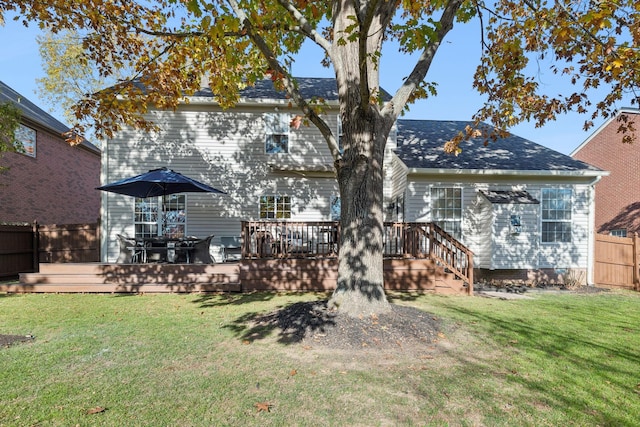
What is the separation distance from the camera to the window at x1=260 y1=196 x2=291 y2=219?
472 inches

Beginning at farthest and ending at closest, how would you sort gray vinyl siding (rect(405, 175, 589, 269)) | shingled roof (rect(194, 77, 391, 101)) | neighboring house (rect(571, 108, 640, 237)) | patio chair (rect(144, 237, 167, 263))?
neighboring house (rect(571, 108, 640, 237))
shingled roof (rect(194, 77, 391, 101))
gray vinyl siding (rect(405, 175, 589, 269))
patio chair (rect(144, 237, 167, 263))

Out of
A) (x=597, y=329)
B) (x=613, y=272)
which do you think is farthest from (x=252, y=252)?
(x=613, y=272)

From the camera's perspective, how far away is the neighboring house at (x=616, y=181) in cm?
1636

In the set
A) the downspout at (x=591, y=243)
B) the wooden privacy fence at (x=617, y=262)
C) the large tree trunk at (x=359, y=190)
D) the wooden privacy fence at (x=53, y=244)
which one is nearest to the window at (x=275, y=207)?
the wooden privacy fence at (x=53, y=244)

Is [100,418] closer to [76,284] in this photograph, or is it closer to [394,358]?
[394,358]

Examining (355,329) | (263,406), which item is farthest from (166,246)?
(263,406)

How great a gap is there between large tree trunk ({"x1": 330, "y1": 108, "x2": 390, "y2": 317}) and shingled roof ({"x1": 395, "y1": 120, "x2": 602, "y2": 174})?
555 centimetres

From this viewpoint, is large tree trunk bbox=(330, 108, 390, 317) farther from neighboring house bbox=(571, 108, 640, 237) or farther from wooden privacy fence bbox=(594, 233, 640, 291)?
neighboring house bbox=(571, 108, 640, 237)

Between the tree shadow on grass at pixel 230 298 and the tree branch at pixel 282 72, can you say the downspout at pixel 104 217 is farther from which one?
the tree branch at pixel 282 72

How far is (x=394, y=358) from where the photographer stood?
4.25 meters

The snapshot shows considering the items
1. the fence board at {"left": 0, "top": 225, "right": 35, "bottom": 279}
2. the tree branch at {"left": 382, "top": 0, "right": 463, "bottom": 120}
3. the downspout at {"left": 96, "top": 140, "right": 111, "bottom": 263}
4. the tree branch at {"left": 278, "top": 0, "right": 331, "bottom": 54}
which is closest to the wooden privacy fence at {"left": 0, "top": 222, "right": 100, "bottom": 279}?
the fence board at {"left": 0, "top": 225, "right": 35, "bottom": 279}

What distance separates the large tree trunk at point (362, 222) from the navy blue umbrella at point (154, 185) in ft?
16.1

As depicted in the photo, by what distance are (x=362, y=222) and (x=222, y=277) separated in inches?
188

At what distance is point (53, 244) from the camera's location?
11.8 m
